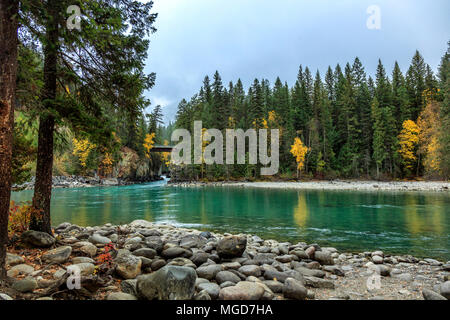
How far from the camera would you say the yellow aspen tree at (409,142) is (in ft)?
136

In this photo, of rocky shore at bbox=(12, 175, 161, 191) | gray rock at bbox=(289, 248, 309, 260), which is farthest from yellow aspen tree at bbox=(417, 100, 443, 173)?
rocky shore at bbox=(12, 175, 161, 191)

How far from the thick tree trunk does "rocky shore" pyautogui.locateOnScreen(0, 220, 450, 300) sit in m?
0.98

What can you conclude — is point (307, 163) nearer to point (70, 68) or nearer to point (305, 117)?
point (305, 117)

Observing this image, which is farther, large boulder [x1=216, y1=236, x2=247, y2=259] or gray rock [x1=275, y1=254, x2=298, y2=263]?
gray rock [x1=275, y1=254, x2=298, y2=263]

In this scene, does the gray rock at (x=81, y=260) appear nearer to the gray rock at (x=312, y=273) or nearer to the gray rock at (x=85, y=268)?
the gray rock at (x=85, y=268)

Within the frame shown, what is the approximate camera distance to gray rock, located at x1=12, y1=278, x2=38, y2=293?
356 centimetres

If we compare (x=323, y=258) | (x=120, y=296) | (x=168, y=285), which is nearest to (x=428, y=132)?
(x=323, y=258)

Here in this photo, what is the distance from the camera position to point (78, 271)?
397 cm

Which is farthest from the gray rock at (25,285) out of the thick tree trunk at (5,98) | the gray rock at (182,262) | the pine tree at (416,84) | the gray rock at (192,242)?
the pine tree at (416,84)

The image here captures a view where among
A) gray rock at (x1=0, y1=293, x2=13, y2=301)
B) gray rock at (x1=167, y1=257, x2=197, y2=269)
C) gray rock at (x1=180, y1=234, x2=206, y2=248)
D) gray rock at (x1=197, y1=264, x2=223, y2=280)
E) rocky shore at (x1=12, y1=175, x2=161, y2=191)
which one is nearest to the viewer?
gray rock at (x1=0, y1=293, x2=13, y2=301)

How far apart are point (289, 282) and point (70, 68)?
682cm

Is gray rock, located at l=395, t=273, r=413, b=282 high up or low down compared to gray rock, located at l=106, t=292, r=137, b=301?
down

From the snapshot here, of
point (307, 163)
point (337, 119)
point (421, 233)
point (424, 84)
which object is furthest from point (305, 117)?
point (421, 233)

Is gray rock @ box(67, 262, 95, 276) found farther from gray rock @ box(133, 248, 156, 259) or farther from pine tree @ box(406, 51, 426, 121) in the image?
pine tree @ box(406, 51, 426, 121)
